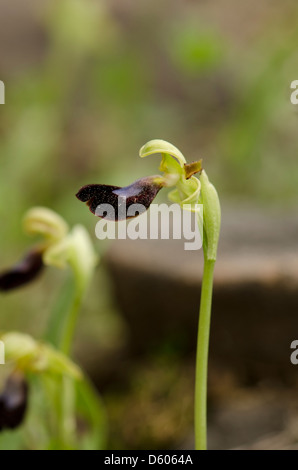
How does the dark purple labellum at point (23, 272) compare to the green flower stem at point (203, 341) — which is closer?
the green flower stem at point (203, 341)

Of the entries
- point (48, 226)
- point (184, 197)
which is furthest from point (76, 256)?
point (184, 197)

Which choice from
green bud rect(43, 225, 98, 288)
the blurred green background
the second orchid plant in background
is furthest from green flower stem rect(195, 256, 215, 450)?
the blurred green background

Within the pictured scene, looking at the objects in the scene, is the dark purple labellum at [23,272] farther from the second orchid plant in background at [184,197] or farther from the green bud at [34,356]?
the second orchid plant in background at [184,197]

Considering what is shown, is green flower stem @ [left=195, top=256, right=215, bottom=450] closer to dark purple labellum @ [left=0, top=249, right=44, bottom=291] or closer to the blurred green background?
dark purple labellum @ [left=0, top=249, right=44, bottom=291]

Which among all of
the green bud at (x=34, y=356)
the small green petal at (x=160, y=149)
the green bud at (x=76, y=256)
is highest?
the green bud at (x=76, y=256)

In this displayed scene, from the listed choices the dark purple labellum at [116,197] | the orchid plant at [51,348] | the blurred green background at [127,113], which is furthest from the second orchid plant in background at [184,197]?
the blurred green background at [127,113]

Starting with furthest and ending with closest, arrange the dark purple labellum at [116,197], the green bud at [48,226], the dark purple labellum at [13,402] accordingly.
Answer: the green bud at [48,226] → the dark purple labellum at [13,402] → the dark purple labellum at [116,197]
